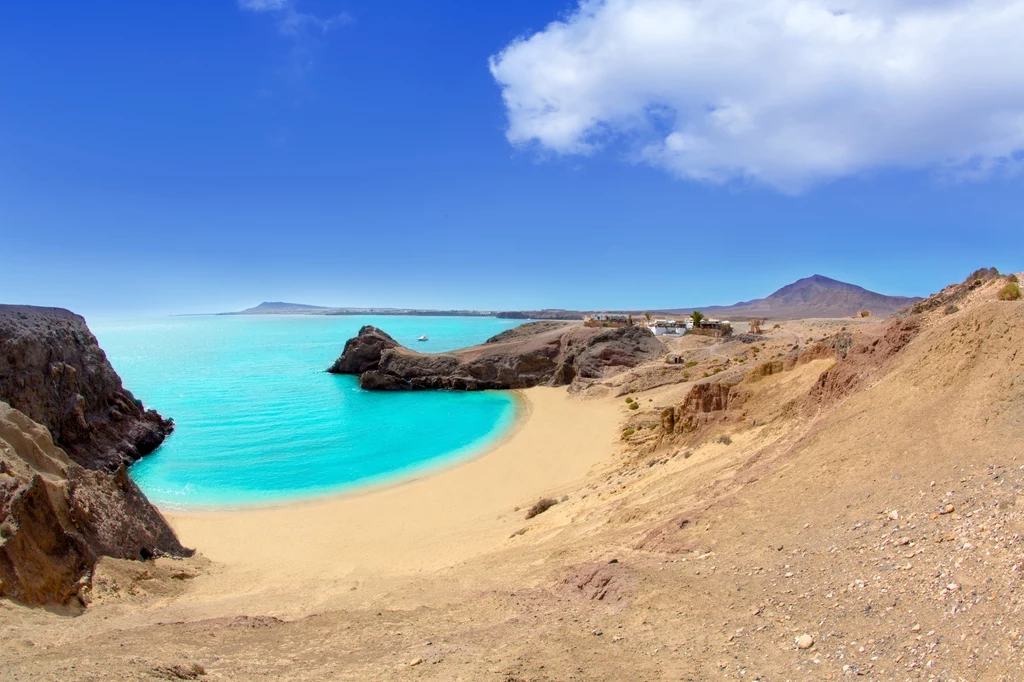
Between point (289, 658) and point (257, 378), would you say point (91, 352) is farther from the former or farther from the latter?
point (257, 378)

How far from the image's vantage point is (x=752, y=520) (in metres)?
7.84

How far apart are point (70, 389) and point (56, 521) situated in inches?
716

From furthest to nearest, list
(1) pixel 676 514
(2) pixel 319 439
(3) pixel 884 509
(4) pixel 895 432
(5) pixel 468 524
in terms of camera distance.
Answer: (2) pixel 319 439
(5) pixel 468 524
(1) pixel 676 514
(4) pixel 895 432
(3) pixel 884 509

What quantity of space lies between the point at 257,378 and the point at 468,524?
51894 mm

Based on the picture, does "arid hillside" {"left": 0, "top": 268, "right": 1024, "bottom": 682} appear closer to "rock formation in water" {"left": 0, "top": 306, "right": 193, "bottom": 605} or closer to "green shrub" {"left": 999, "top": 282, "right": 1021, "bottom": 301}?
"rock formation in water" {"left": 0, "top": 306, "right": 193, "bottom": 605}

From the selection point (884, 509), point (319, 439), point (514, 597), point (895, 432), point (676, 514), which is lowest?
A: point (319, 439)

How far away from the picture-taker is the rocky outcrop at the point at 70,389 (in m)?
20.8

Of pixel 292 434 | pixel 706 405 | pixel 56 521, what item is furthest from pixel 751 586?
pixel 292 434

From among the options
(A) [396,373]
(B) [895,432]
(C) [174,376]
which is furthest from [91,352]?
(C) [174,376]

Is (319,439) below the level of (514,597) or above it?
below

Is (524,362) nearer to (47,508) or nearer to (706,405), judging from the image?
(706,405)

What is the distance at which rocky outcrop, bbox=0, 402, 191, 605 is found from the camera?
8219 mm

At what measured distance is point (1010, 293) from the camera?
10891 millimetres

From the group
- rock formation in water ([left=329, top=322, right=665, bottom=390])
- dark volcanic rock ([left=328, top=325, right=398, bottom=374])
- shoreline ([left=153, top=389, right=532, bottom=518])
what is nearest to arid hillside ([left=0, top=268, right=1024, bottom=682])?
shoreline ([left=153, top=389, right=532, bottom=518])
